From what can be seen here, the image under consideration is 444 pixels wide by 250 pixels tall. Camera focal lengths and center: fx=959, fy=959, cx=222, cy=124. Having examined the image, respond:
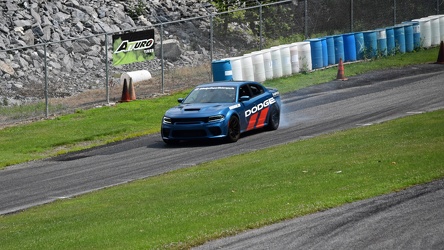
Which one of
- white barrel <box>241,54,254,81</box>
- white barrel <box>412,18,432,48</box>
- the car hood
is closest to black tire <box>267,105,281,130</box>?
the car hood

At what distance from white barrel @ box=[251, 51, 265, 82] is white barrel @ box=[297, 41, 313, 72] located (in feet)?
6.98

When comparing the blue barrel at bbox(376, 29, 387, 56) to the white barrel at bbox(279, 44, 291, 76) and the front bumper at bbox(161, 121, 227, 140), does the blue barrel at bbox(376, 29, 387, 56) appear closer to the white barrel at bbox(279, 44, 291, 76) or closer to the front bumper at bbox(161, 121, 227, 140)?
the white barrel at bbox(279, 44, 291, 76)

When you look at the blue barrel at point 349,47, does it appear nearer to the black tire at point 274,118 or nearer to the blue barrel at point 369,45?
the blue barrel at point 369,45

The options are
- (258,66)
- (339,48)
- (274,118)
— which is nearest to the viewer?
(274,118)

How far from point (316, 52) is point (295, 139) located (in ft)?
42.5

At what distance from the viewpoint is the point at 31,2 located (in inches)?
1618

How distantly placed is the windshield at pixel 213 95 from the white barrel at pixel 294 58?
1078 centimetres

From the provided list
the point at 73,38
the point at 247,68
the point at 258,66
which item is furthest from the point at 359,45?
the point at 73,38

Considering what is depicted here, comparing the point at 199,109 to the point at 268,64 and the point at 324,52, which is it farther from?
the point at 324,52

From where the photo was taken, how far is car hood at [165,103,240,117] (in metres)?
22.4

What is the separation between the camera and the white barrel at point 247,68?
105ft

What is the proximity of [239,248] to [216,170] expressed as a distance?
23.5 ft

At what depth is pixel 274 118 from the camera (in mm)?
24234

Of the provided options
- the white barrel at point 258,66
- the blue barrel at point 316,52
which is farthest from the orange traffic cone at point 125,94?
the blue barrel at point 316,52
